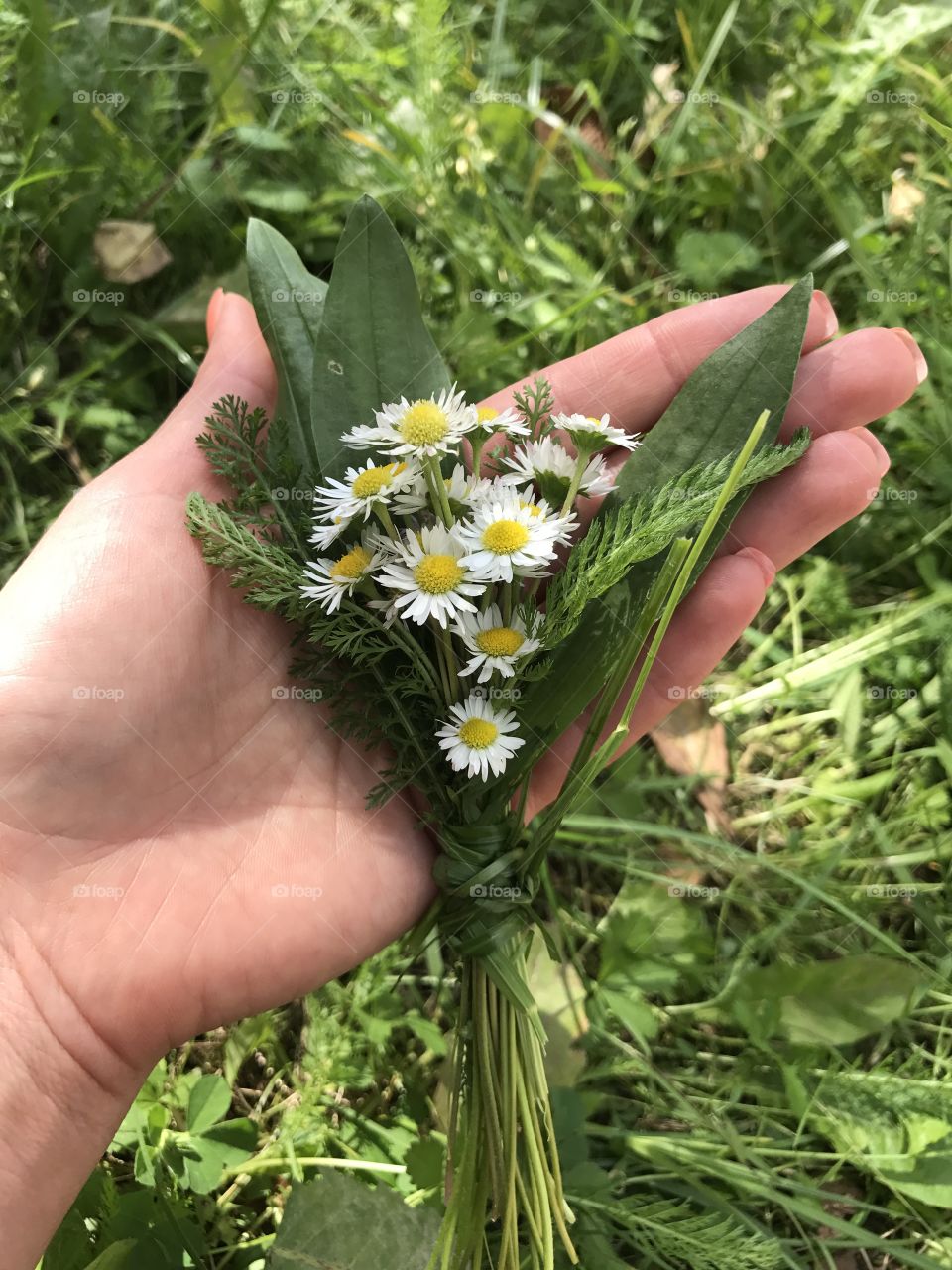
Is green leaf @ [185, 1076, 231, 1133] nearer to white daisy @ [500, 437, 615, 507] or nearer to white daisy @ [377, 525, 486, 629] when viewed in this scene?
white daisy @ [377, 525, 486, 629]

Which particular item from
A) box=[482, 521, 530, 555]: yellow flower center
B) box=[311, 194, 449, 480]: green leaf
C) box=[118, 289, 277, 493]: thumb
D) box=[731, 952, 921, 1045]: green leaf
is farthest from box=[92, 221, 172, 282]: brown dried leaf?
box=[731, 952, 921, 1045]: green leaf

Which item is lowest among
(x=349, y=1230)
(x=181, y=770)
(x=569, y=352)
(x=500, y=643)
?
(x=349, y=1230)

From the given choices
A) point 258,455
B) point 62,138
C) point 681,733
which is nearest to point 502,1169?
point 681,733

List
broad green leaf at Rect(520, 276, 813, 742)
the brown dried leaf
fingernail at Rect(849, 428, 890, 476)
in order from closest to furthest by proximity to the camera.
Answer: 1. broad green leaf at Rect(520, 276, 813, 742)
2. fingernail at Rect(849, 428, 890, 476)
3. the brown dried leaf

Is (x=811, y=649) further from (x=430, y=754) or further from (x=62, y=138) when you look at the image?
(x=62, y=138)

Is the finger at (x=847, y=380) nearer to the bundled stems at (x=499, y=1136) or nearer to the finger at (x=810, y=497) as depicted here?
the finger at (x=810, y=497)

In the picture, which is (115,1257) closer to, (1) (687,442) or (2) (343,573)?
(2) (343,573)

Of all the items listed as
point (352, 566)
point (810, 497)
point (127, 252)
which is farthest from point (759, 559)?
point (127, 252)
